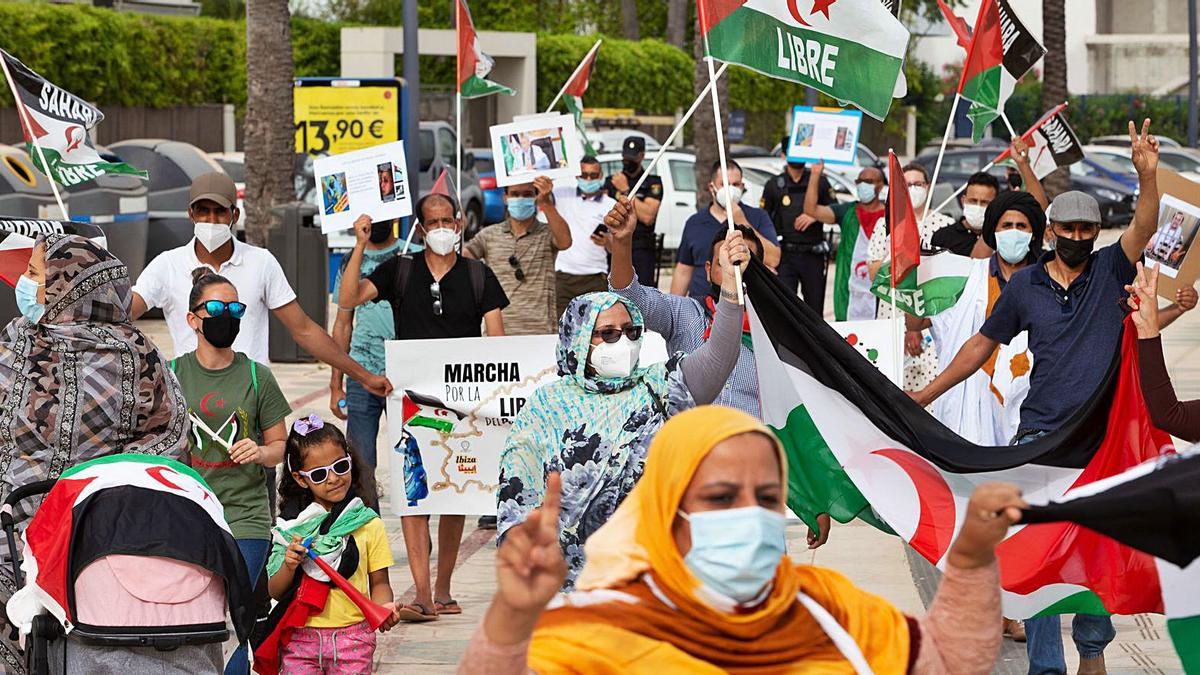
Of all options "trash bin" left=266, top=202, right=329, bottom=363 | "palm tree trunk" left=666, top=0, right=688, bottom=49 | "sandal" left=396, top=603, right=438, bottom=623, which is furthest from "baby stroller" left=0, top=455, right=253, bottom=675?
"palm tree trunk" left=666, top=0, right=688, bottom=49

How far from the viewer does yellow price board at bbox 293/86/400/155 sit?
20.4 metres

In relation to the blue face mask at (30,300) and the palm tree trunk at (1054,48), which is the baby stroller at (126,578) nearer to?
the blue face mask at (30,300)

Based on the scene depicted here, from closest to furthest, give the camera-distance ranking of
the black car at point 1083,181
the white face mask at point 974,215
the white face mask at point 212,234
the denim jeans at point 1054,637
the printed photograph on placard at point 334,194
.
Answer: the denim jeans at point 1054,637 < the white face mask at point 212,234 < the printed photograph on placard at point 334,194 < the white face mask at point 974,215 < the black car at point 1083,181

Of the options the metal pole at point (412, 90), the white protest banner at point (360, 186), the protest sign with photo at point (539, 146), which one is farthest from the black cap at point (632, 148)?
the white protest banner at point (360, 186)

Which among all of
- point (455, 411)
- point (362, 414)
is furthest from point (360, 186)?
point (455, 411)

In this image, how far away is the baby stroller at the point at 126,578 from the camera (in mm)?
4777

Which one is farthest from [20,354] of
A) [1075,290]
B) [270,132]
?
[270,132]

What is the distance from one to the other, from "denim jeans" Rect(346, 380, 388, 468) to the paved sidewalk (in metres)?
0.63

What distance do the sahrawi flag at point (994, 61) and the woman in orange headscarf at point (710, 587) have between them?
951 cm

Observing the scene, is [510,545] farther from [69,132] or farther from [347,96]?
[347,96]

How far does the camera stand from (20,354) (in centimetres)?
560

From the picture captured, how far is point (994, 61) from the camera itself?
41.8ft

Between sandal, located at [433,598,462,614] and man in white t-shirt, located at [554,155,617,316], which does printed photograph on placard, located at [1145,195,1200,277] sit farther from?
man in white t-shirt, located at [554,155,617,316]

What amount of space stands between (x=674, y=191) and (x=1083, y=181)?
1396 cm
